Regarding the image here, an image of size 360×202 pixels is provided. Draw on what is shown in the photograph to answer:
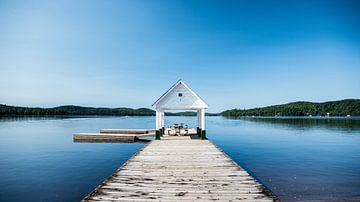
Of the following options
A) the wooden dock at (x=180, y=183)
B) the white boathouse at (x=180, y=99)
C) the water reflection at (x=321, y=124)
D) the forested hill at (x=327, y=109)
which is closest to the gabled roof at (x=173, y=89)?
the white boathouse at (x=180, y=99)

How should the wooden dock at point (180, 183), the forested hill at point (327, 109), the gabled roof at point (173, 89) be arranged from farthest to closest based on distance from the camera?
the forested hill at point (327, 109), the gabled roof at point (173, 89), the wooden dock at point (180, 183)

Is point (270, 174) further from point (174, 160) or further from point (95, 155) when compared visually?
point (95, 155)

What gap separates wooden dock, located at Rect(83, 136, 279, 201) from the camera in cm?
559

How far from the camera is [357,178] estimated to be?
11578mm

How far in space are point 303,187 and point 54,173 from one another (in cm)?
1316

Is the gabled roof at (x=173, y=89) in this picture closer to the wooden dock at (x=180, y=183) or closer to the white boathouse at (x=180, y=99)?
the white boathouse at (x=180, y=99)

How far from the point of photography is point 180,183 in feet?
21.7

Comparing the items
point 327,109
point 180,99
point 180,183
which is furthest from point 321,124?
point 327,109

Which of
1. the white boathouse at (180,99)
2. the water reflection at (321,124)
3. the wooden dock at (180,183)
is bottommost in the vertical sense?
the water reflection at (321,124)

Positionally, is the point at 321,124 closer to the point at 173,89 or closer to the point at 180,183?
the point at 173,89

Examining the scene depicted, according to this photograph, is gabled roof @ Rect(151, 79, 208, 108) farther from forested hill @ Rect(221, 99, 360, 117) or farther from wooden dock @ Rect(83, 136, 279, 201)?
forested hill @ Rect(221, 99, 360, 117)

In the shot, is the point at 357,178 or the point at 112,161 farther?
A: the point at 112,161

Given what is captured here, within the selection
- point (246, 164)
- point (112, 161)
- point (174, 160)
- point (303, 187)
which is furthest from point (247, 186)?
point (112, 161)

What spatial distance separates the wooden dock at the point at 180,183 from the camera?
5.59 m
